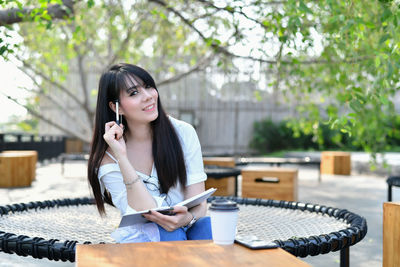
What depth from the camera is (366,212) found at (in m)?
5.20

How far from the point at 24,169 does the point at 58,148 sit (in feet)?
19.6

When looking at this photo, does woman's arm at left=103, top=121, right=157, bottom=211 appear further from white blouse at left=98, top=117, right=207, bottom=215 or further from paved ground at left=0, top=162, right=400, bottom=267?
paved ground at left=0, top=162, right=400, bottom=267

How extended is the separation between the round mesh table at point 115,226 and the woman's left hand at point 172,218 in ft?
1.03

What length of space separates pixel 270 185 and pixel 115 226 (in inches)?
116

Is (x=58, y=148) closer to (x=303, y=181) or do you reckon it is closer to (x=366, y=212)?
(x=303, y=181)

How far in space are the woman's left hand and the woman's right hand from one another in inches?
11.3

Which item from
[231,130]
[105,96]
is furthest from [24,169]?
[231,130]

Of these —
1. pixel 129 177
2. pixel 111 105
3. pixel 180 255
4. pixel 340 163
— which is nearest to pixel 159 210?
pixel 129 177

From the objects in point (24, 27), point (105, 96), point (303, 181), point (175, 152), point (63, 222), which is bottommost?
point (303, 181)

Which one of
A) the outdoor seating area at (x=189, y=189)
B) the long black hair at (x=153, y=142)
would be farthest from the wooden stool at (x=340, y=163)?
the long black hair at (x=153, y=142)

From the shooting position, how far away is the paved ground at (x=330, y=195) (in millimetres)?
3359

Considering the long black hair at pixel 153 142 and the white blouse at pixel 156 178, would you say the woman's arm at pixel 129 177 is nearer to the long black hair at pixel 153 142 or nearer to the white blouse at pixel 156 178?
the white blouse at pixel 156 178

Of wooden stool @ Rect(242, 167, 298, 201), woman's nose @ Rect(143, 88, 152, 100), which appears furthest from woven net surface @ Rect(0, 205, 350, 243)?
wooden stool @ Rect(242, 167, 298, 201)

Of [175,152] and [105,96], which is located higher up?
[105,96]
